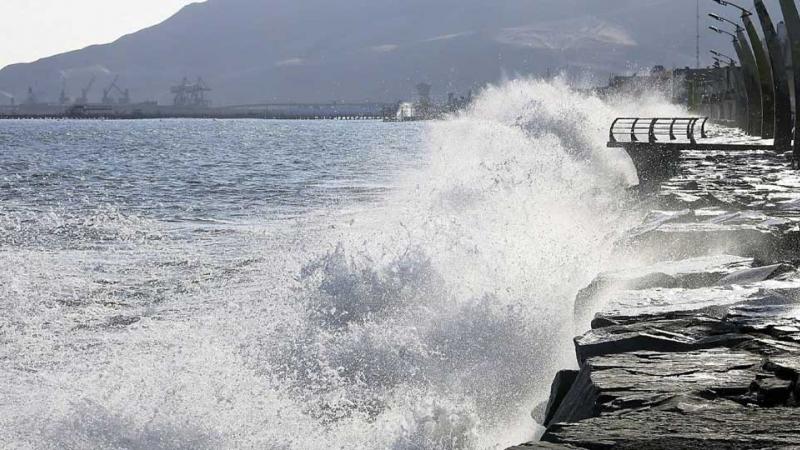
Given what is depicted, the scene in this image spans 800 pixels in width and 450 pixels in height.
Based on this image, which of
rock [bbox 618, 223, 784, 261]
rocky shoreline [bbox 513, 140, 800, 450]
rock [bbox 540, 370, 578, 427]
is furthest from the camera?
rock [bbox 618, 223, 784, 261]

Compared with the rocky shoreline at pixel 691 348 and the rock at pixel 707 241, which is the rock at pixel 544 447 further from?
the rock at pixel 707 241

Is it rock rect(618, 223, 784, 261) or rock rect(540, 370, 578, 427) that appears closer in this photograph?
rock rect(540, 370, 578, 427)

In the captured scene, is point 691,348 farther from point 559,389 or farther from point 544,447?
point 544,447

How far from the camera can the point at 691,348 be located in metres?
6.82

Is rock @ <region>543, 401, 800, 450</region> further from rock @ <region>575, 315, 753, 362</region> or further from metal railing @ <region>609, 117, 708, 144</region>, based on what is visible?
metal railing @ <region>609, 117, 708, 144</region>

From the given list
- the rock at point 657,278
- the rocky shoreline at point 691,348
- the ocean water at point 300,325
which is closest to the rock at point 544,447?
the rocky shoreline at point 691,348

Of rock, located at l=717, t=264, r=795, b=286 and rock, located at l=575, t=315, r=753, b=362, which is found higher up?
rock, located at l=717, t=264, r=795, b=286

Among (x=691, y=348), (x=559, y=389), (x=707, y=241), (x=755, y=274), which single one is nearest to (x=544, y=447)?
(x=691, y=348)

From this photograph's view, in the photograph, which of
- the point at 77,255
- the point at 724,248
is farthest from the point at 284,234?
the point at 724,248

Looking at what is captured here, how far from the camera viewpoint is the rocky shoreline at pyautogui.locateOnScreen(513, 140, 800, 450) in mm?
5113

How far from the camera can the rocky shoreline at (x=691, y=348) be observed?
16.8ft

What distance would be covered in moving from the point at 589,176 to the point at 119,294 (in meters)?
20.1

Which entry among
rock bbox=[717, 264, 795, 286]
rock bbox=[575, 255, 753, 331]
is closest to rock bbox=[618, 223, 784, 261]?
rock bbox=[575, 255, 753, 331]

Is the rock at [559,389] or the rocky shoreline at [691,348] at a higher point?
the rocky shoreline at [691,348]
